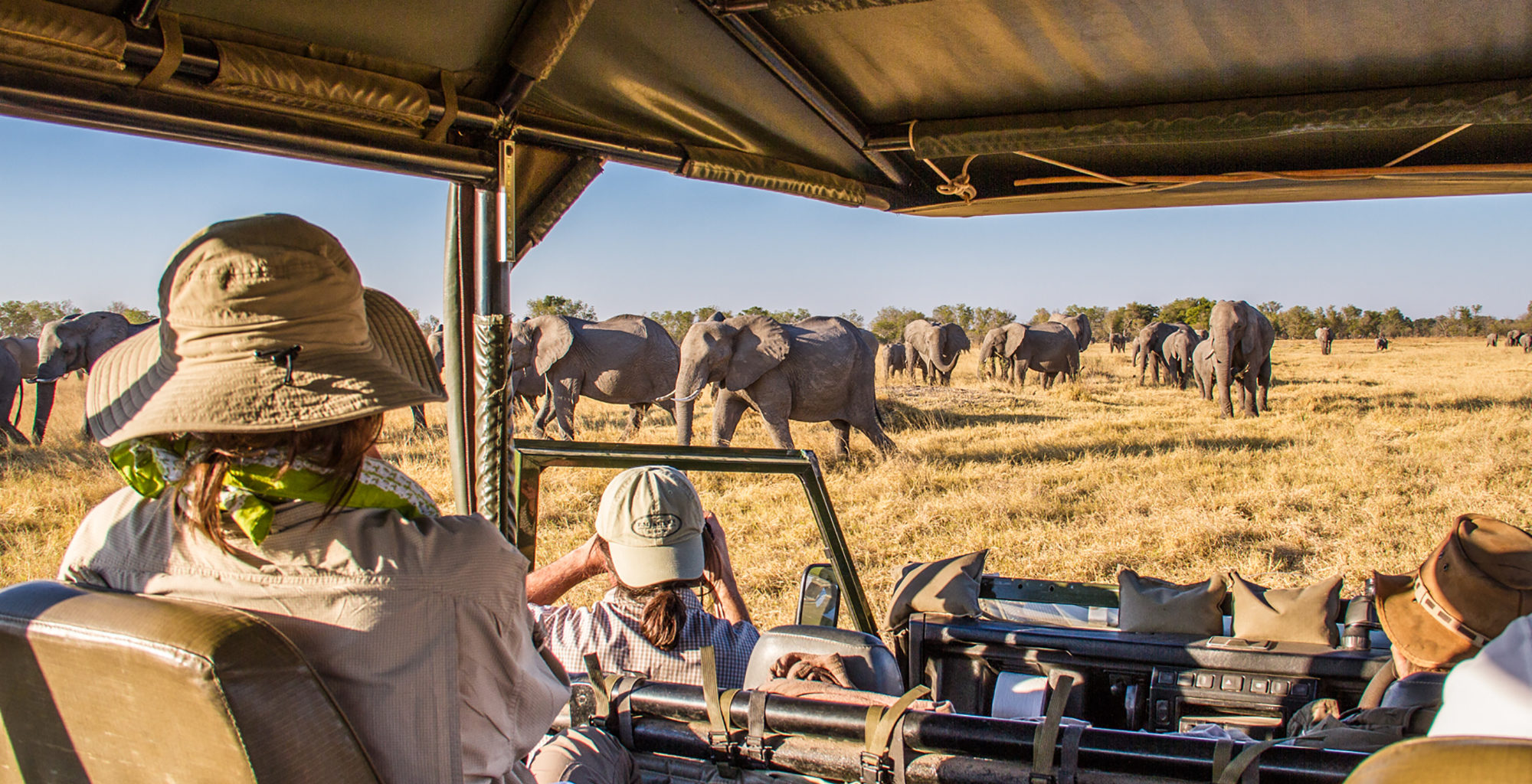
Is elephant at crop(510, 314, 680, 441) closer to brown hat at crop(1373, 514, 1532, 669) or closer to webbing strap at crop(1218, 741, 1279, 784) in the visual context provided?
brown hat at crop(1373, 514, 1532, 669)

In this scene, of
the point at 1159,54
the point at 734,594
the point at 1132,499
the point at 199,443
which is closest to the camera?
the point at 199,443

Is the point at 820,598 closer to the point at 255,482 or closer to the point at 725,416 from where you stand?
the point at 255,482

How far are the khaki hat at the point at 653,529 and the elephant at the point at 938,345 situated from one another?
23.2 metres

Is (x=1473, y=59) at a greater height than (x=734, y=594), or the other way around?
(x=1473, y=59)

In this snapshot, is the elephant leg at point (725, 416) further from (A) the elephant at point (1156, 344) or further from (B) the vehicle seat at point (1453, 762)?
(A) the elephant at point (1156, 344)

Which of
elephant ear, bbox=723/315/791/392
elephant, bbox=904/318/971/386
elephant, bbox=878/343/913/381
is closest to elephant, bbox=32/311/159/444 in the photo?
elephant ear, bbox=723/315/791/392

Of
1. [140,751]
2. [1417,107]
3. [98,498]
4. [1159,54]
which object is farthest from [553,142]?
[98,498]

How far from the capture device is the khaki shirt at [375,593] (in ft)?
3.84

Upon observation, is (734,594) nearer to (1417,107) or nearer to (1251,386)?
(1417,107)

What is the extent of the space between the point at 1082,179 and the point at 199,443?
2.58 metres

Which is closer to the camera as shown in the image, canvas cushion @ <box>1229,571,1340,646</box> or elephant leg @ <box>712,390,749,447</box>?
canvas cushion @ <box>1229,571,1340,646</box>

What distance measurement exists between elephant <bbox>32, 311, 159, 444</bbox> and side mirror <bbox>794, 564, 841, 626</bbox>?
13907mm

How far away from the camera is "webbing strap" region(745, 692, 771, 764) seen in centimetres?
164

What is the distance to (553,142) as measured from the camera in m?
2.72
